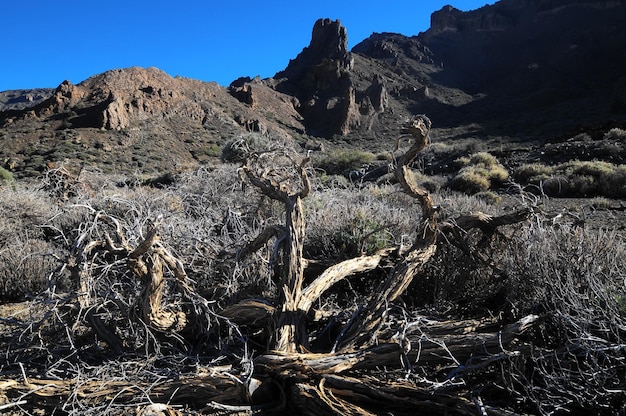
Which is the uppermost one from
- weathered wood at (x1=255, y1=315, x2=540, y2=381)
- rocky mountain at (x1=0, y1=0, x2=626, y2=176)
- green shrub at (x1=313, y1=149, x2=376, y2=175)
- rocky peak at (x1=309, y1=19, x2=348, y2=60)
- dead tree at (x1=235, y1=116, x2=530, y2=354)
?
rocky peak at (x1=309, y1=19, x2=348, y2=60)

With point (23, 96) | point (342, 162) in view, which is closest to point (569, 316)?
point (342, 162)

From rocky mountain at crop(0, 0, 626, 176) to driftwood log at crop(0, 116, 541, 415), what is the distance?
44.8 feet

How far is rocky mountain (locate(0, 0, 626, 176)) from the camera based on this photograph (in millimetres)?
29344

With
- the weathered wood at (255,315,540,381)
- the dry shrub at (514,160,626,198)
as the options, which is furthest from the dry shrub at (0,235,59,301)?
the dry shrub at (514,160,626,198)

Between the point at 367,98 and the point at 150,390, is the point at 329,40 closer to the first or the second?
the point at 367,98

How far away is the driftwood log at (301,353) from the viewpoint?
244 centimetres

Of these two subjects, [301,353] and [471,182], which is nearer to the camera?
[301,353]

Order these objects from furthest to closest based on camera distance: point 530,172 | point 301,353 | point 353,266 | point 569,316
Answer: point 530,172 < point 353,266 < point 301,353 < point 569,316

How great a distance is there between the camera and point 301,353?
278 centimetres

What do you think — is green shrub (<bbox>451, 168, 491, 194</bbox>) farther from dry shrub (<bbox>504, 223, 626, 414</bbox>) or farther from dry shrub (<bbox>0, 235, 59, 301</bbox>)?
dry shrub (<bbox>0, 235, 59, 301</bbox>)

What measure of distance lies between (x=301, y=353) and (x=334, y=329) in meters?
0.71

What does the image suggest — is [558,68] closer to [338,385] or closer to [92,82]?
[92,82]

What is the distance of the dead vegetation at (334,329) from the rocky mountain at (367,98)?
520 inches

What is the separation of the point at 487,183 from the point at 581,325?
9.55m
